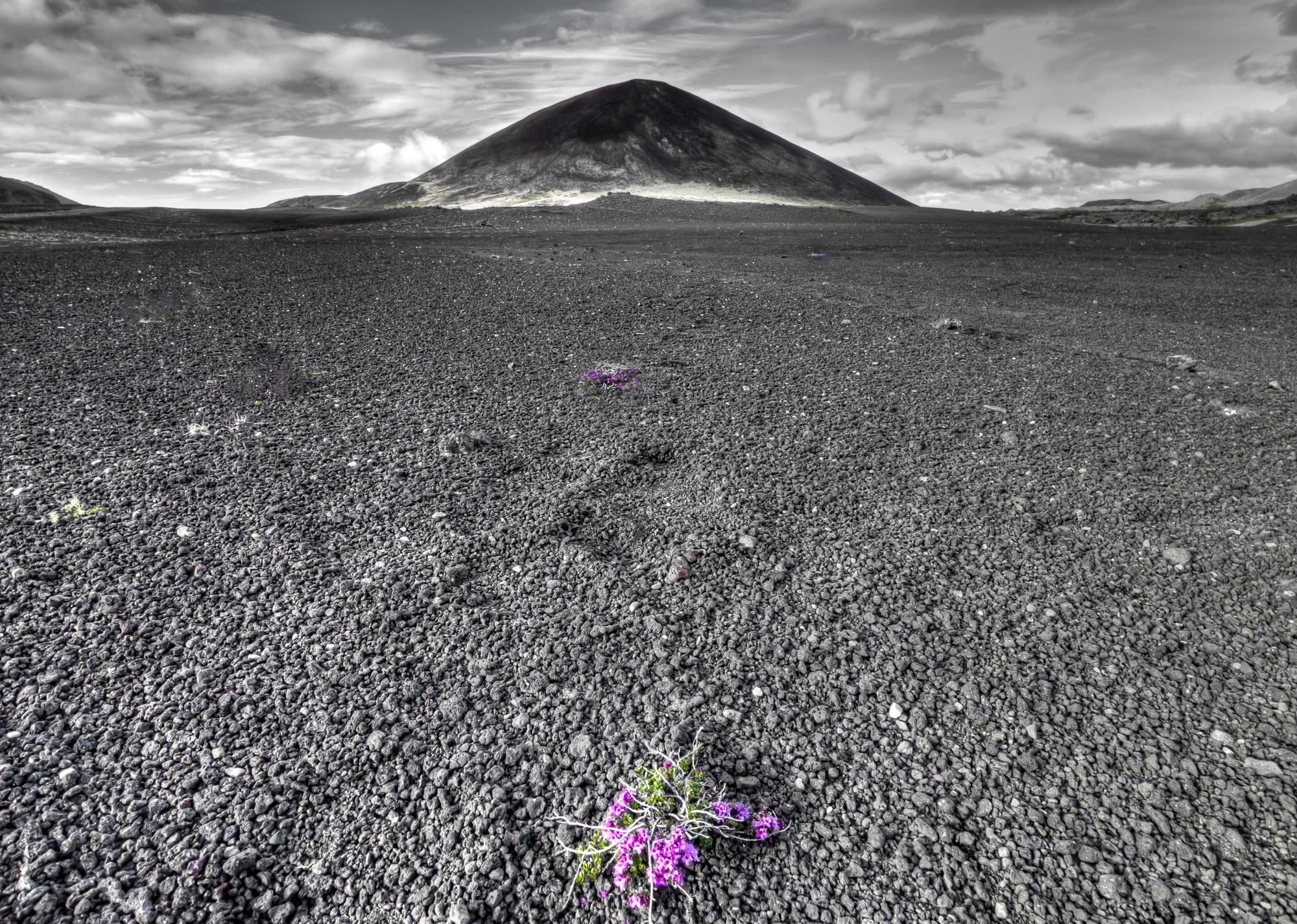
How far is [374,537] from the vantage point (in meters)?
2.94

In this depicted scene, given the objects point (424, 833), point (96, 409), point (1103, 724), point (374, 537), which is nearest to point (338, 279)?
point (96, 409)

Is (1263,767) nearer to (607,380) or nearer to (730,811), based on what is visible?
(730,811)

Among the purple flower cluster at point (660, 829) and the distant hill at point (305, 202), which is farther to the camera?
the distant hill at point (305, 202)

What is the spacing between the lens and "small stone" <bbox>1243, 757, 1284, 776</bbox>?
1852 mm

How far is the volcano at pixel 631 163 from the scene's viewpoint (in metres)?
40.2

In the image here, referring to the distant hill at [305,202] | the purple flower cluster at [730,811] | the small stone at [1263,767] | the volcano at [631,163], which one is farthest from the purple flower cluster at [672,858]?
the distant hill at [305,202]

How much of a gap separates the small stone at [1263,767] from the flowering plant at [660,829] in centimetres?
138

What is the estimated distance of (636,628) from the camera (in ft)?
8.07

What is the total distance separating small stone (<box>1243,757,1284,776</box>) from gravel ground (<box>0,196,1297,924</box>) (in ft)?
0.07

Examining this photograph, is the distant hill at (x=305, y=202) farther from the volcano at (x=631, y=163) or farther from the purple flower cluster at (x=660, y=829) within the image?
the purple flower cluster at (x=660, y=829)

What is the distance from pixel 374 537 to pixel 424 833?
1.53 m

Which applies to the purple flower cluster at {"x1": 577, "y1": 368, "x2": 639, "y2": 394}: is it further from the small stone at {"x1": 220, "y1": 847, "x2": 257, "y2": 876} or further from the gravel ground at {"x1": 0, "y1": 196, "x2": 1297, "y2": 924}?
the small stone at {"x1": 220, "y1": 847, "x2": 257, "y2": 876}

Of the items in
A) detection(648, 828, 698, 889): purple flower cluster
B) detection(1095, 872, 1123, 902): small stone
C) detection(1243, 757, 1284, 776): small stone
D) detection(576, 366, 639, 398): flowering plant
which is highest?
detection(576, 366, 639, 398): flowering plant

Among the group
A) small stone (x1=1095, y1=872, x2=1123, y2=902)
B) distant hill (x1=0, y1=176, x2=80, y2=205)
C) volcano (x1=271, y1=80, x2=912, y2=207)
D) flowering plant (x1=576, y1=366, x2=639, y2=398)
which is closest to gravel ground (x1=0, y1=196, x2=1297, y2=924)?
small stone (x1=1095, y1=872, x2=1123, y2=902)
